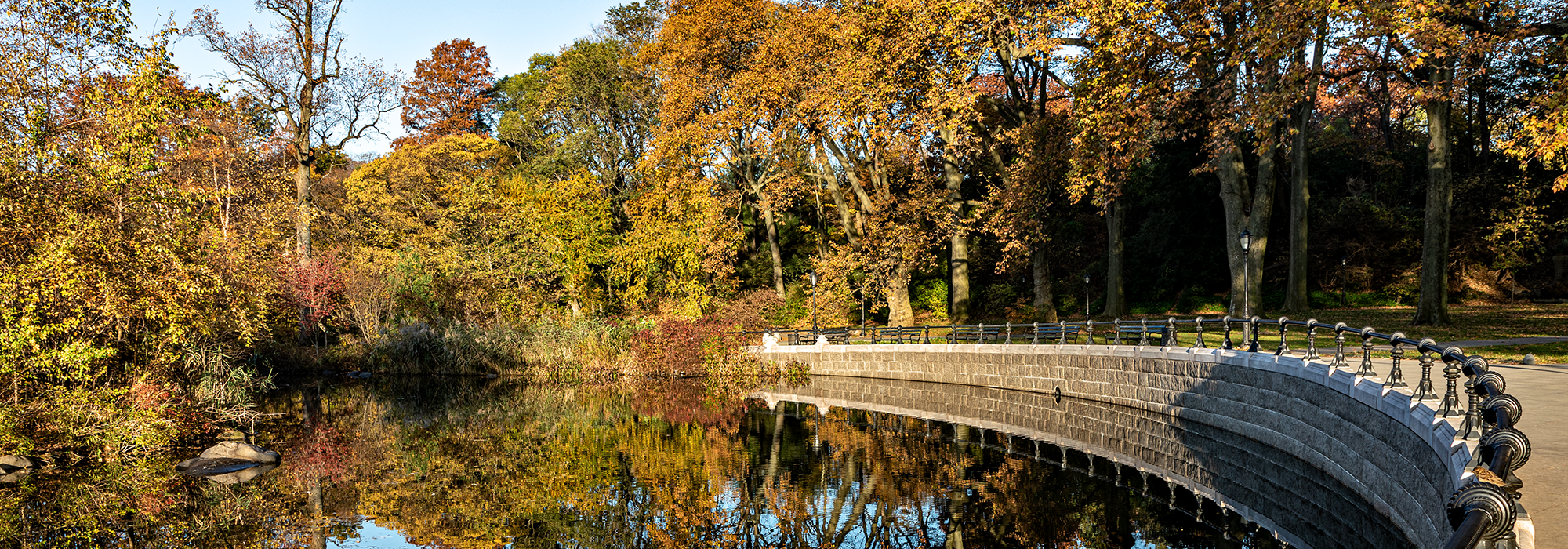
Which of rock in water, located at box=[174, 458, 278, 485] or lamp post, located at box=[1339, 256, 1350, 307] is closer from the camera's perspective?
rock in water, located at box=[174, 458, 278, 485]

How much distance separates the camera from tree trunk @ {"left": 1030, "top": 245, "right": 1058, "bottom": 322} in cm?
3219

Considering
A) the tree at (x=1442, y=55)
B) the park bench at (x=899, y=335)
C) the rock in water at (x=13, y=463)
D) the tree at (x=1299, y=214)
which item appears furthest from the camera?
the park bench at (x=899, y=335)

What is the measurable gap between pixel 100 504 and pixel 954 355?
67.3ft

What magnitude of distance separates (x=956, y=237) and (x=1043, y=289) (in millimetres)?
3766

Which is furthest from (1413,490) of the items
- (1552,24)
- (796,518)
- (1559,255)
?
(1559,255)

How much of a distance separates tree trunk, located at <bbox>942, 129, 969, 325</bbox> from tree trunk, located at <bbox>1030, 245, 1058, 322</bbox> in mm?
2518

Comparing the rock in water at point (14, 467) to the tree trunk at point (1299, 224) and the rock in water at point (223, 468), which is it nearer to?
the rock in water at point (223, 468)

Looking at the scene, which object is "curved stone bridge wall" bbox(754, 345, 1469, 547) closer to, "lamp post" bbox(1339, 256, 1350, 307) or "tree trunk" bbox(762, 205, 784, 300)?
"tree trunk" bbox(762, 205, 784, 300)

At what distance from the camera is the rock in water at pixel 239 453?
16109 mm

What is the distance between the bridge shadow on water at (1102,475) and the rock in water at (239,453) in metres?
9.25

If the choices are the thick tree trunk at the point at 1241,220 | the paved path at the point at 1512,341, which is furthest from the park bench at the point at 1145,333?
the paved path at the point at 1512,341

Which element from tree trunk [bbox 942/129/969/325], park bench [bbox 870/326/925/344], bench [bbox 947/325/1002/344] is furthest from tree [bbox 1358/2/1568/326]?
park bench [bbox 870/326/925/344]

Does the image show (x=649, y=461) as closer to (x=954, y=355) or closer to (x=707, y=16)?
(x=954, y=355)

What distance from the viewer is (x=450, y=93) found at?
55.2 meters
